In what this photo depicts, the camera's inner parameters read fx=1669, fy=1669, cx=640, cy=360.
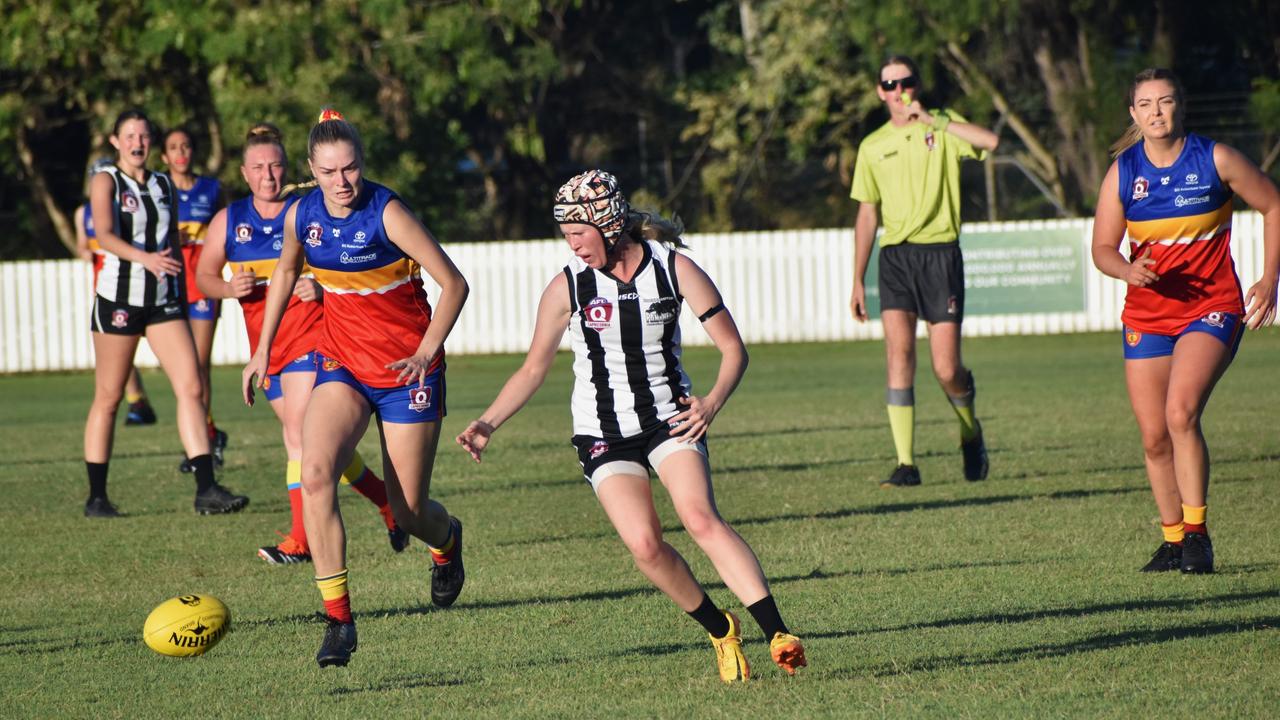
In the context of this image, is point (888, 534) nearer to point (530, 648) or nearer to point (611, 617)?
point (611, 617)

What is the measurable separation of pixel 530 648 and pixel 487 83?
25560 mm

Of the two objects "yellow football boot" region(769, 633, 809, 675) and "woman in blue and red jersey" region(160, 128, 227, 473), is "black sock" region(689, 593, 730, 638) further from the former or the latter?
"woman in blue and red jersey" region(160, 128, 227, 473)

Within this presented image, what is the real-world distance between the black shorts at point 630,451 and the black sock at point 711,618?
0.49 m

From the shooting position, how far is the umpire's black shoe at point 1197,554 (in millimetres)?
6941

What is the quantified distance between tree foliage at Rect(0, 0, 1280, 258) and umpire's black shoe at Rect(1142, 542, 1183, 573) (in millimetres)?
18910

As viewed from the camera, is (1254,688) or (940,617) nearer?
(1254,688)

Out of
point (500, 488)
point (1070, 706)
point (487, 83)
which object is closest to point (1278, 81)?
point (487, 83)

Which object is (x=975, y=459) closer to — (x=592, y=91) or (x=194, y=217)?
Answer: (x=194, y=217)

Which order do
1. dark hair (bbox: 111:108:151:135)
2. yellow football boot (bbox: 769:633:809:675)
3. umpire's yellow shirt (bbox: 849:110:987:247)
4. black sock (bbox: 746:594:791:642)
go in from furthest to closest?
umpire's yellow shirt (bbox: 849:110:987:247)
dark hair (bbox: 111:108:151:135)
black sock (bbox: 746:594:791:642)
yellow football boot (bbox: 769:633:809:675)

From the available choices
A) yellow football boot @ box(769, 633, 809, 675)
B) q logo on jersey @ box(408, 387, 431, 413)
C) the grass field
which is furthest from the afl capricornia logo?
yellow football boot @ box(769, 633, 809, 675)

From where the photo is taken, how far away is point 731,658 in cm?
545

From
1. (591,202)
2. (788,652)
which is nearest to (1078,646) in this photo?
(788,652)

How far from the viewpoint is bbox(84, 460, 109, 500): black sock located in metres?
9.80

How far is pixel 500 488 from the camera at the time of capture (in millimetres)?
10688
